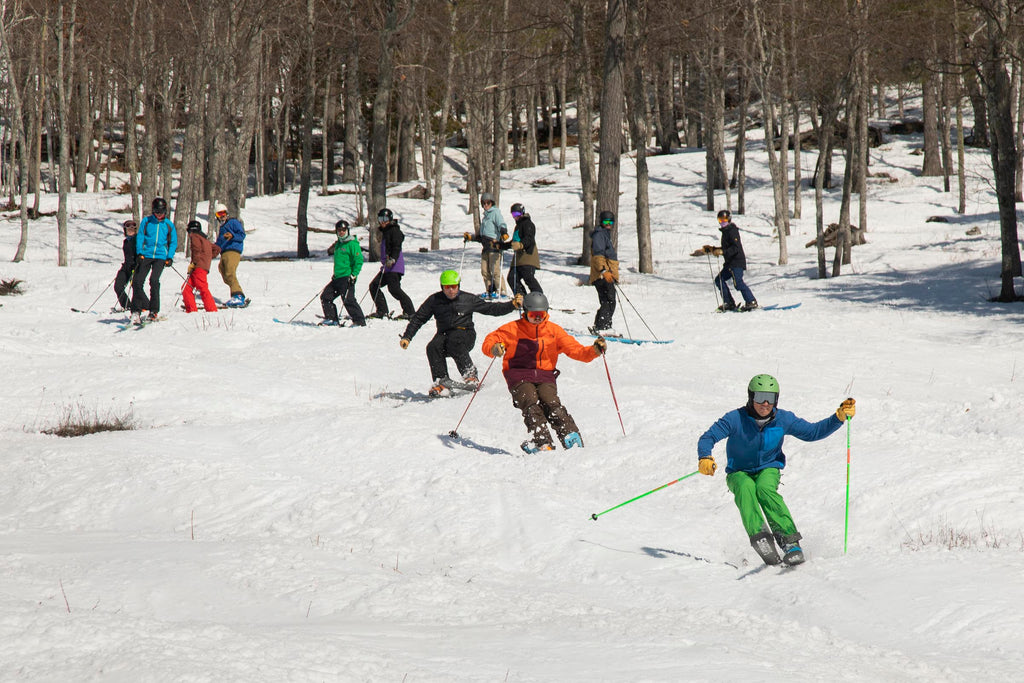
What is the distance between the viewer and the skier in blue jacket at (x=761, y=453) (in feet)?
19.9

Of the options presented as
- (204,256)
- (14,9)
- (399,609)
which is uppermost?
(14,9)

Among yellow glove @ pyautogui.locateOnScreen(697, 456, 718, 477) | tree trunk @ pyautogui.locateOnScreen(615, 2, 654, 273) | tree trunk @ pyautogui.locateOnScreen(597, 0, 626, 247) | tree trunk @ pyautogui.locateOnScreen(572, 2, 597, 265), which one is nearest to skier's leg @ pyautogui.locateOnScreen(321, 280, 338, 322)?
tree trunk @ pyautogui.locateOnScreen(597, 0, 626, 247)

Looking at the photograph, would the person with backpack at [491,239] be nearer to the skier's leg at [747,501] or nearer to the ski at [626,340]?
the ski at [626,340]

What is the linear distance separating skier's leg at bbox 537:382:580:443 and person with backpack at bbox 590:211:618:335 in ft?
19.1

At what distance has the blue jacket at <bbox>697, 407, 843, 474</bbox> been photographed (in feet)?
20.9

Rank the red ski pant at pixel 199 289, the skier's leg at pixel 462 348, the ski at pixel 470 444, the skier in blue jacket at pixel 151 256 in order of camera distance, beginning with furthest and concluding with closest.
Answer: the red ski pant at pixel 199 289
the skier in blue jacket at pixel 151 256
the skier's leg at pixel 462 348
the ski at pixel 470 444

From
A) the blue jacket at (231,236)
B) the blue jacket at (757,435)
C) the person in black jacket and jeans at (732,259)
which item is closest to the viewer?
the blue jacket at (757,435)

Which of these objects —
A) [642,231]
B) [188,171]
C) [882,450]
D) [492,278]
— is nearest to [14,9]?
[188,171]

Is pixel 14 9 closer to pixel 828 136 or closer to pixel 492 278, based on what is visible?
pixel 492 278

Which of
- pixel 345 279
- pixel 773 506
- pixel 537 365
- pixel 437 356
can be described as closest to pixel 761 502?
pixel 773 506

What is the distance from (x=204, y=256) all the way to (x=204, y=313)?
102 cm

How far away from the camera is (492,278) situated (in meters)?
17.9

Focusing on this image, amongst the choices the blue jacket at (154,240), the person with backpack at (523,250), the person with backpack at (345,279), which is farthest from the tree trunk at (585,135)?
the blue jacket at (154,240)

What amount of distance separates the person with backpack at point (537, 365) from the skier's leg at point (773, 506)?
118 inches
